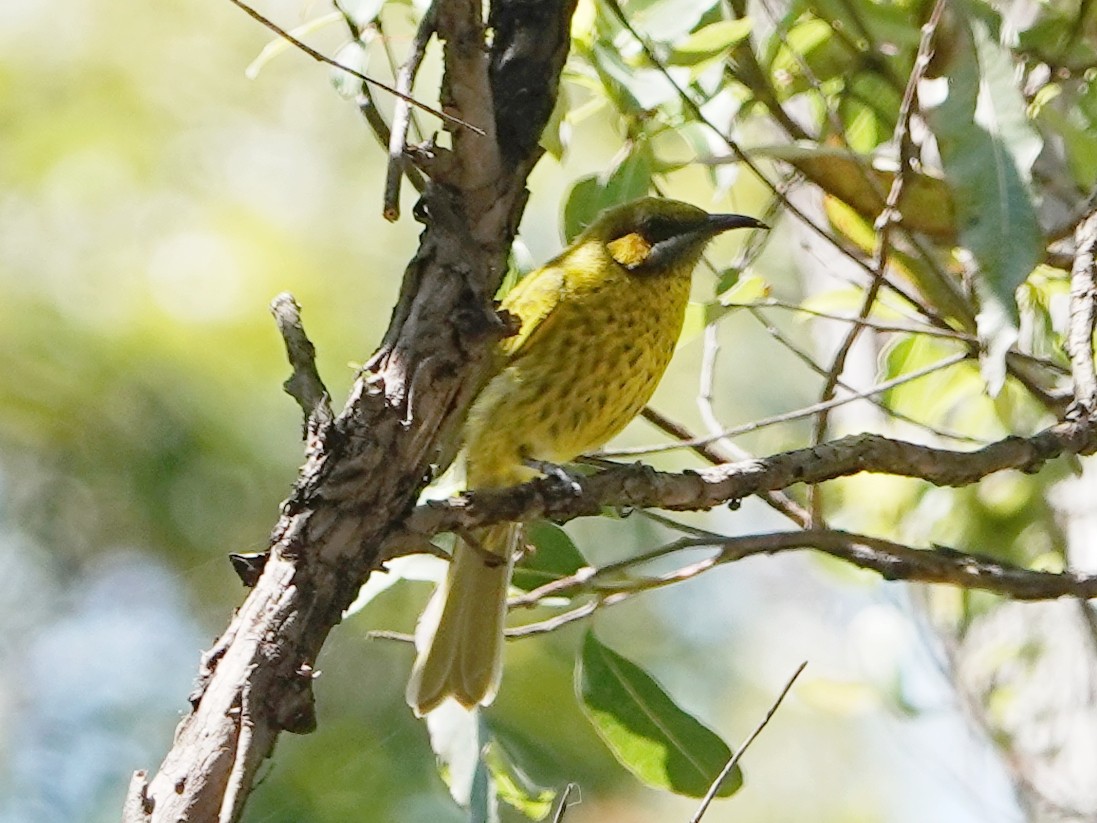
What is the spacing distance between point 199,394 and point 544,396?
2336 millimetres

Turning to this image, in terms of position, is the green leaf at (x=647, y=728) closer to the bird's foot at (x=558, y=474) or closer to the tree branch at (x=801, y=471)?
the bird's foot at (x=558, y=474)

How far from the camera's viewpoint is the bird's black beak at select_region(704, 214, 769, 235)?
2.81m

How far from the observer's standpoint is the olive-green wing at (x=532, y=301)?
2729mm

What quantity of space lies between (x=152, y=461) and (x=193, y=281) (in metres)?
0.69

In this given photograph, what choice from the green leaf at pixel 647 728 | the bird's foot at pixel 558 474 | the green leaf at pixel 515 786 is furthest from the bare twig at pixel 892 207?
the green leaf at pixel 515 786

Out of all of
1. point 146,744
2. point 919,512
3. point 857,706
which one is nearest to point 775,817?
point 146,744

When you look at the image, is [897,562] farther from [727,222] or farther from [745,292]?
[727,222]

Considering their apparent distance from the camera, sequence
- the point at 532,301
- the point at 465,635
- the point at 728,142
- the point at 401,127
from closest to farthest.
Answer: the point at 401,127 < the point at 728,142 < the point at 465,635 < the point at 532,301

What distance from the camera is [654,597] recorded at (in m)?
6.77

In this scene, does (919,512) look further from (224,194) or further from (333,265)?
(224,194)

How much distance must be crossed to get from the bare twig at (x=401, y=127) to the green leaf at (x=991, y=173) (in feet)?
2.50

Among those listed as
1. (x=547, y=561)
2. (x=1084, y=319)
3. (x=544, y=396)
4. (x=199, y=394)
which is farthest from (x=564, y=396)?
(x=199, y=394)

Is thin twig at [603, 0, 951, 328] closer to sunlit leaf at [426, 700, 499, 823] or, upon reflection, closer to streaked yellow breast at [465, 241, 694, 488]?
streaked yellow breast at [465, 241, 694, 488]

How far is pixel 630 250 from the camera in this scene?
294 centimetres
